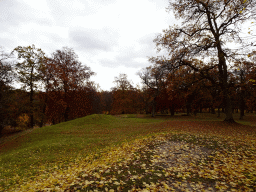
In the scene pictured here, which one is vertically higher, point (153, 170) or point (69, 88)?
point (69, 88)

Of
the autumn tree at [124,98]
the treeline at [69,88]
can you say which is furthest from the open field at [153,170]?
the autumn tree at [124,98]

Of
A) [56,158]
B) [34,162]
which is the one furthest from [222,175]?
[34,162]

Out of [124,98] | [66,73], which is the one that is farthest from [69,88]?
[124,98]

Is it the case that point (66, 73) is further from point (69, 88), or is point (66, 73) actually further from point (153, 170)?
point (153, 170)

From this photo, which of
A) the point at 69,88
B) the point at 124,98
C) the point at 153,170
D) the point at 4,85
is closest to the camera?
the point at 153,170

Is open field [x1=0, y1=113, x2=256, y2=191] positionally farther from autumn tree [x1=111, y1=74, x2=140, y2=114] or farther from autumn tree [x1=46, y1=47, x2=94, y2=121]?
autumn tree [x1=111, y1=74, x2=140, y2=114]

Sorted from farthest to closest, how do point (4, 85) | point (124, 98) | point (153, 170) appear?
point (124, 98)
point (4, 85)
point (153, 170)

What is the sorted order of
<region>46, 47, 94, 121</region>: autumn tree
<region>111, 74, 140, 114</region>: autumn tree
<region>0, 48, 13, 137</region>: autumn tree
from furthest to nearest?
<region>111, 74, 140, 114</region>: autumn tree
<region>46, 47, 94, 121</region>: autumn tree
<region>0, 48, 13, 137</region>: autumn tree

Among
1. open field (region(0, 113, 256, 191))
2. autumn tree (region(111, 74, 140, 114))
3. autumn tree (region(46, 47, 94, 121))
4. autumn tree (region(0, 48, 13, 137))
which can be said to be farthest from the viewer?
autumn tree (region(111, 74, 140, 114))

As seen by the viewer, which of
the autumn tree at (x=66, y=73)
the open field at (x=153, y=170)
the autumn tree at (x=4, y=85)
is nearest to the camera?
the open field at (x=153, y=170)

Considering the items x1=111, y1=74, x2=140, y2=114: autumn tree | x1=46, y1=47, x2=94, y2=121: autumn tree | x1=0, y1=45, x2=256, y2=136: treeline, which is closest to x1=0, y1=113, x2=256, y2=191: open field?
x1=0, y1=45, x2=256, y2=136: treeline

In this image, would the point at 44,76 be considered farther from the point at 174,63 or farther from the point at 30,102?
the point at 174,63

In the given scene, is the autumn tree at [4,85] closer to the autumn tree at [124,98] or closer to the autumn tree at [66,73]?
the autumn tree at [66,73]

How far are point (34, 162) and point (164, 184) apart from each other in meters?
8.92
